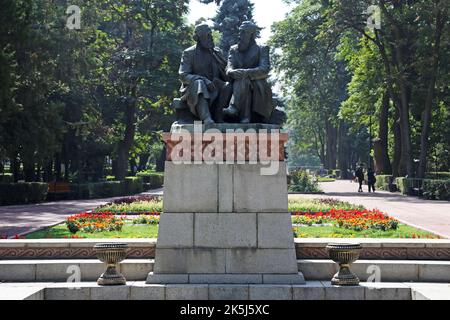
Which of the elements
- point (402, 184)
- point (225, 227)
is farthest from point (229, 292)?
point (402, 184)

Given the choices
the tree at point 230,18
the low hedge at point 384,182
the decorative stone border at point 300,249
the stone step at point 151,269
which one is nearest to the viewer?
the stone step at point 151,269

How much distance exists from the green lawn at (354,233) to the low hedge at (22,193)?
61.7 ft

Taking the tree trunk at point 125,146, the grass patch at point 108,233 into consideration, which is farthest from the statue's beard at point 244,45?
the tree trunk at point 125,146

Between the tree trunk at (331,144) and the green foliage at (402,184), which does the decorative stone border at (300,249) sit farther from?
the tree trunk at (331,144)

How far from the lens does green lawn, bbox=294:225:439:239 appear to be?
44.0 ft

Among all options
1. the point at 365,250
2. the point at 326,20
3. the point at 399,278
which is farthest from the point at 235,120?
the point at 326,20

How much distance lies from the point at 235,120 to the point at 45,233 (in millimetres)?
6733

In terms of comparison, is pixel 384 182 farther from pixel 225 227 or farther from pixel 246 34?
pixel 225 227

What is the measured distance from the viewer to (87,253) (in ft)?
32.3

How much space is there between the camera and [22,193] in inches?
1184

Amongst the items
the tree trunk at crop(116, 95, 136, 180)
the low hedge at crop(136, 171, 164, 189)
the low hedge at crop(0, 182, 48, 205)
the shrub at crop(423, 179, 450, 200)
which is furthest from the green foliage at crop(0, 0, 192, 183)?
the shrub at crop(423, 179, 450, 200)

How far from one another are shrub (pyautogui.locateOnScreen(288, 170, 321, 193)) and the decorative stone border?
28168 mm

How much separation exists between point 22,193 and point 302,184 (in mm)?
17808

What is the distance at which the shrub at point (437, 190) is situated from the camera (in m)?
31.2
